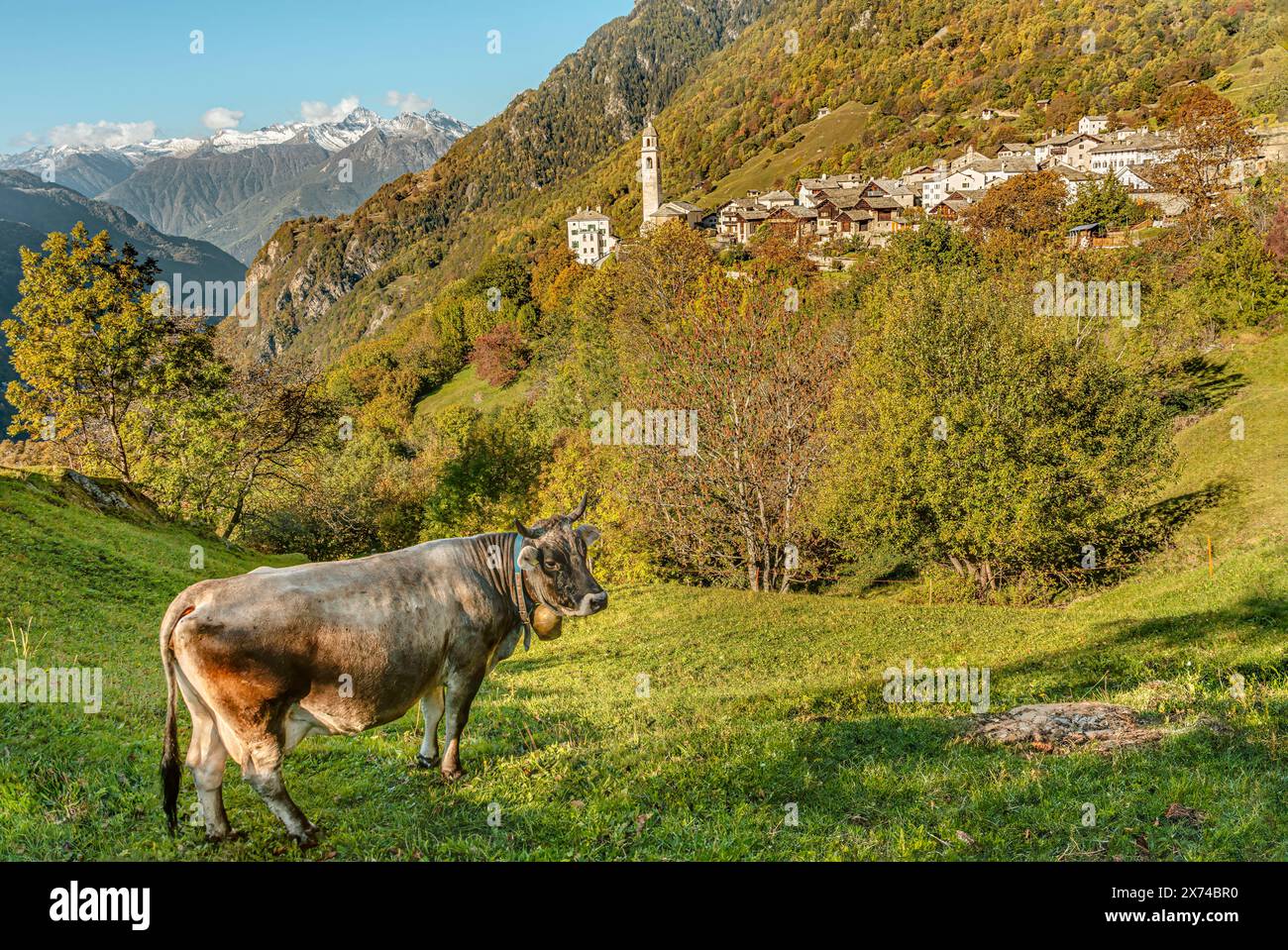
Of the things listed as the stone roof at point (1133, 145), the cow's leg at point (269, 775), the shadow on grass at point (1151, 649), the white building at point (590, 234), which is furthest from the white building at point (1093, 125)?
the cow's leg at point (269, 775)

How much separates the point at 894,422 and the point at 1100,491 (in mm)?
9570

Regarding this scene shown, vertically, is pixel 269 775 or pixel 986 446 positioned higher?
pixel 986 446

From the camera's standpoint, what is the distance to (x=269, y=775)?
6.78m

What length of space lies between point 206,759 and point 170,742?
0.40m

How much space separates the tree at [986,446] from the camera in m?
34.6

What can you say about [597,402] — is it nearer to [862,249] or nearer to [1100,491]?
[1100,491]

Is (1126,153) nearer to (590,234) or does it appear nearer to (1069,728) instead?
(590,234)

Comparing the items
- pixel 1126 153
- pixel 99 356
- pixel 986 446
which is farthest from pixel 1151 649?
pixel 1126 153

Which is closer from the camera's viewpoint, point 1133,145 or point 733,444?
point 733,444

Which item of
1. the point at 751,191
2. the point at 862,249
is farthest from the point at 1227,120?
the point at 751,191

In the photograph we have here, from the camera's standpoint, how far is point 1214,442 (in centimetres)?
4478

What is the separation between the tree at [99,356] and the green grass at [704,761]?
58.6 ft

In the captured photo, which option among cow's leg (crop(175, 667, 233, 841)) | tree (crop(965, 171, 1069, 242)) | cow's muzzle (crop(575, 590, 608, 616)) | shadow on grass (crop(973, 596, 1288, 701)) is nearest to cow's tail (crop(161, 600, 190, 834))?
cow's leg (crop(175, 667, 233, 841))

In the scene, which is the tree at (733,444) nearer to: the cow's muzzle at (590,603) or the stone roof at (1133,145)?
the cow's muzzle at (590,603)
